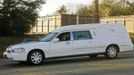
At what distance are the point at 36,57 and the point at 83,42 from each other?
8.15ft

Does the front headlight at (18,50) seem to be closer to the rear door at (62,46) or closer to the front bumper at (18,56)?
the front bumper at (18,56)

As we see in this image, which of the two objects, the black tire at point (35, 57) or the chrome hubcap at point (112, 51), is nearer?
the black tire at point (35, 57)

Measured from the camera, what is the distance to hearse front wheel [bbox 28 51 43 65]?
17.1m

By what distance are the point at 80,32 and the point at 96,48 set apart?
41.6 inches

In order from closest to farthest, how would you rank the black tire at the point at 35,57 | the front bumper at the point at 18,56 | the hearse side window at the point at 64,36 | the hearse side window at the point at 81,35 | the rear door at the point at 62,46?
1. the front bumper at the point at 18,56
2. the black tire at the point at 35,57
3. the rear door at the point at 62,46
4. the hearse side window at the point at 64,36
5. the hearse side window at the point at 81,35

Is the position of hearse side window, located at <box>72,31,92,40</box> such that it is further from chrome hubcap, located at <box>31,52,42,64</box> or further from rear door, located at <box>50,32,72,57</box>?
chrome hubcap, located at <box>31,52,42,64</box>

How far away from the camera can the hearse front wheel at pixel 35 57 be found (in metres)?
17.1

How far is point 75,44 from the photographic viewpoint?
18.2 metres

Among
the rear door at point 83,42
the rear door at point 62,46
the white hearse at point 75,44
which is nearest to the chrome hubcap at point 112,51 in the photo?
the white hearse at point 75,44

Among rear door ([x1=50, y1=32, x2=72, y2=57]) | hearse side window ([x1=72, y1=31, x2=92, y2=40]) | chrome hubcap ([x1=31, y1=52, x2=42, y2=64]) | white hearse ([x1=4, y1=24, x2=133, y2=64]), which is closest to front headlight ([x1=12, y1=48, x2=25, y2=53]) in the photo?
white hearse ([x1=4, y1=24, x2=133, y2=64])

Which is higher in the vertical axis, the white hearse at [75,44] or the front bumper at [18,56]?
the white hearse at [75,44]

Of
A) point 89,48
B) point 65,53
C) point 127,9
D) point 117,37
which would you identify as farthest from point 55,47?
point 127,9

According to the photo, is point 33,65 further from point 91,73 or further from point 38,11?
point 38,11

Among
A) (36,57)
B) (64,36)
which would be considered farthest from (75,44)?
(36,57)
